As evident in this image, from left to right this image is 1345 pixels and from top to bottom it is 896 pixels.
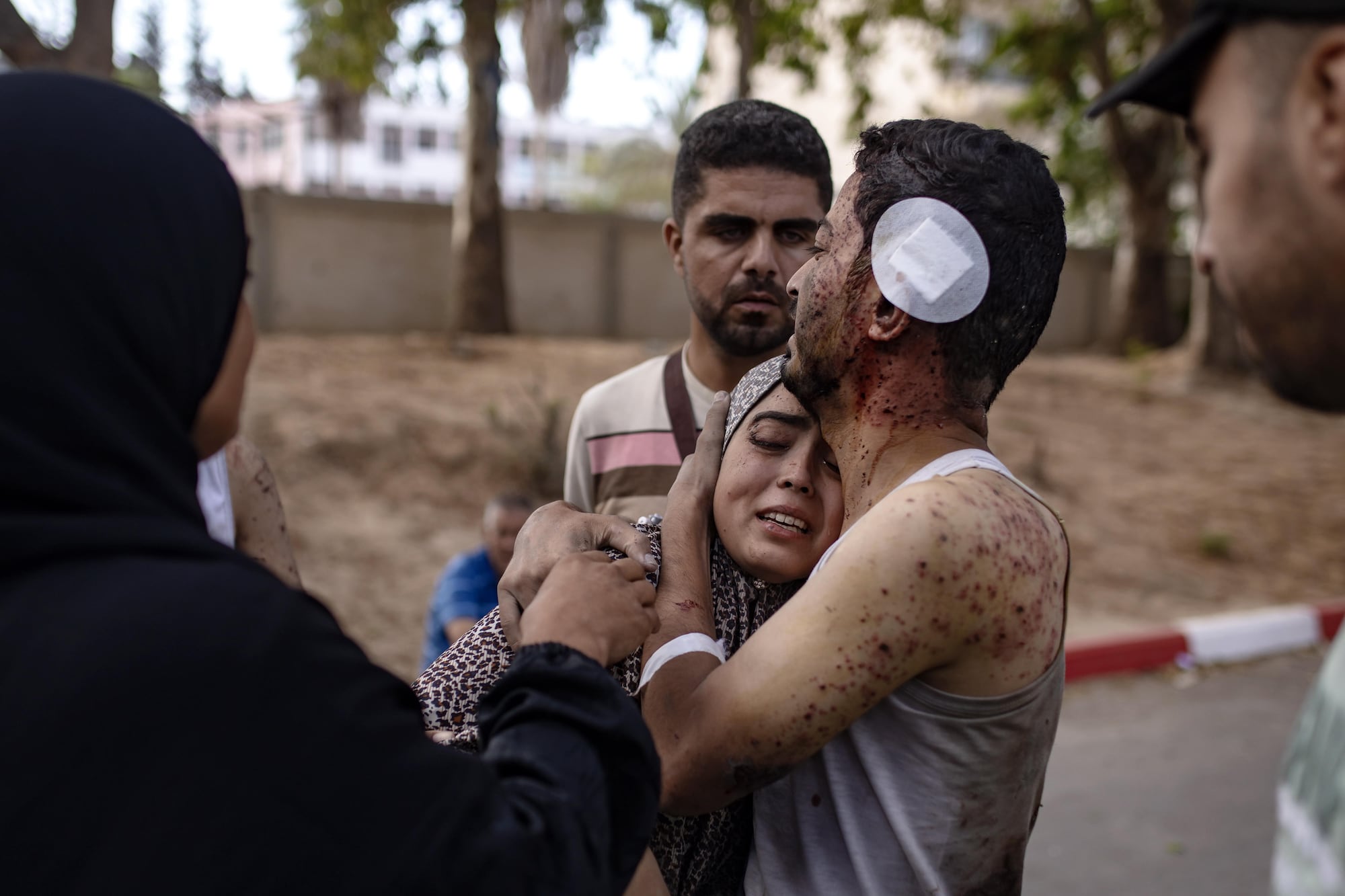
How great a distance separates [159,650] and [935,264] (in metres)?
1.15

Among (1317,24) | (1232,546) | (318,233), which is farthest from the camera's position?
(318,233)

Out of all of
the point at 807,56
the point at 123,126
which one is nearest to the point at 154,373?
the point at 123,126

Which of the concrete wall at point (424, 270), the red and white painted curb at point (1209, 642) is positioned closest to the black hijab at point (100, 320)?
the red and white painted curb at point (1209, 642)

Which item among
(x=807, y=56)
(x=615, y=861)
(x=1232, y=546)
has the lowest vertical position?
(x=1232, y=546)

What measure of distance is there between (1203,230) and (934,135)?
0.60 meters

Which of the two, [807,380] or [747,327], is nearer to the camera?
[807,380]

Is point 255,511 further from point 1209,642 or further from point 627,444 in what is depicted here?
point 1209,642

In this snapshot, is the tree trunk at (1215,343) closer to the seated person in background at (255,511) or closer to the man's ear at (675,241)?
the man's ear at (675,241)

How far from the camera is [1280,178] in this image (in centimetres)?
106

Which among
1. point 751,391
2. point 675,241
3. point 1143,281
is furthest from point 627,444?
point 1143,281

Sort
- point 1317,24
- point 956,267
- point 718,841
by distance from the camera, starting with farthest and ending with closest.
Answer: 1. point 718,841
2. point 956,267
3. point 1317,24

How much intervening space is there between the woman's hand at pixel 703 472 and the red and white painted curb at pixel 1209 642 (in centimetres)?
535

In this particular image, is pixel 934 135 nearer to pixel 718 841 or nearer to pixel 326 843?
pixel 718 841

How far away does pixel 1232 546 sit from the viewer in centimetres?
940
